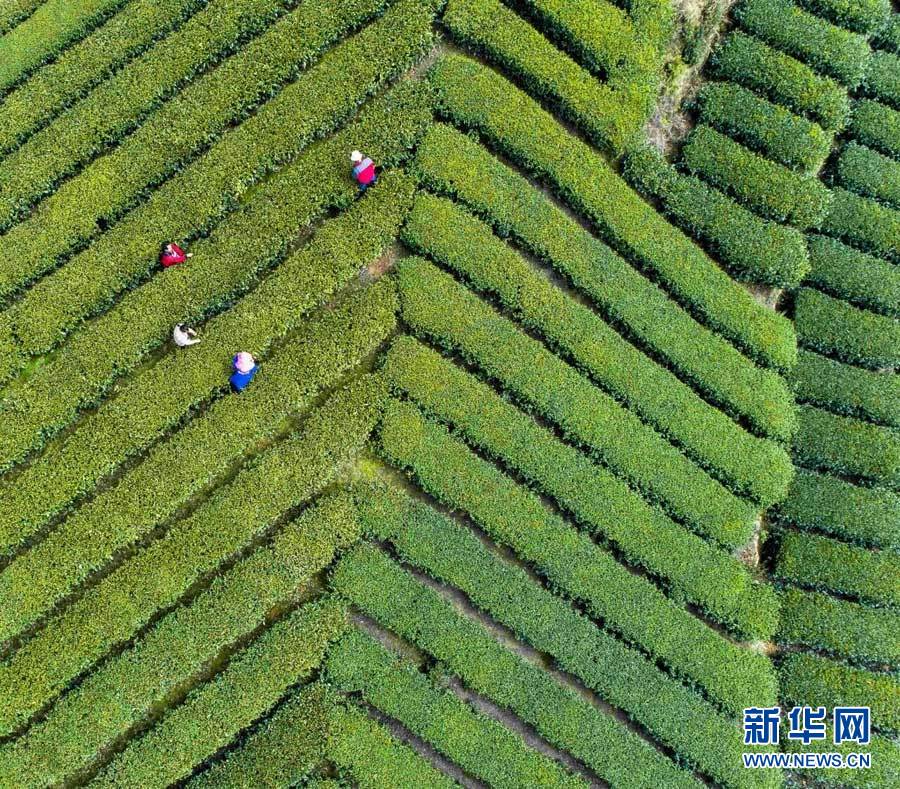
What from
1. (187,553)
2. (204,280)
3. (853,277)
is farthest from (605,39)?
(187,553)

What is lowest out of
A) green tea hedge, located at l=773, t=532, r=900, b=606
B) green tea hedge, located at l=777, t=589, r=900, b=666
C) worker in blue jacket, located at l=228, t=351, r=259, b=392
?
green tea hedge, located at l=777, t=589, r=900, b=666

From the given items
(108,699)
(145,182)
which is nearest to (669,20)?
(145,182)

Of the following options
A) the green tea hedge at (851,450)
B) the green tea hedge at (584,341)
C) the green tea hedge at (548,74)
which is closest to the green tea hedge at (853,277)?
the green tea hedge at (851,450)

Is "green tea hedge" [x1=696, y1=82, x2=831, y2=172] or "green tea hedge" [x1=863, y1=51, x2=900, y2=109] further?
"green tea hedge" [x1=863, y1=51, x2=900, y2=109]

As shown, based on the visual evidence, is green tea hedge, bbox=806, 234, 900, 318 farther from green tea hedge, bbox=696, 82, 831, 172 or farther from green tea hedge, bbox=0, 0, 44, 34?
green tea hedge, bbox=0, 0, 44, 34

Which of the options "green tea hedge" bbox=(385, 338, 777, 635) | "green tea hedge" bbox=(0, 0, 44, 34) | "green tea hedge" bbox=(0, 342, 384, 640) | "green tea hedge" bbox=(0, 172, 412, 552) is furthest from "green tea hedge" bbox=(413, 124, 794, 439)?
"green tea hedge" bbox=(0, 0, 44, 34)

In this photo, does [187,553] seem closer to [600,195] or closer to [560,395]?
[560,395]
